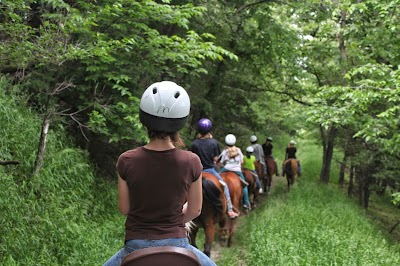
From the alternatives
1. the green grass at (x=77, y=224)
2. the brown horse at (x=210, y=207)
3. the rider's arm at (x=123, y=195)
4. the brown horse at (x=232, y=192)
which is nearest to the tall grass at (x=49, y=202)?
the green grass at (x=77, y=224)

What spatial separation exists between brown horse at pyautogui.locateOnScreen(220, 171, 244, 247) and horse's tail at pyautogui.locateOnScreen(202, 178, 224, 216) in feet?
4.78

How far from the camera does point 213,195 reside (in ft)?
23.3

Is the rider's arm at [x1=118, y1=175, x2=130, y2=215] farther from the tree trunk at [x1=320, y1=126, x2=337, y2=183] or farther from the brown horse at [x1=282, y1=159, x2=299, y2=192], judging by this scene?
the tree trunk at [x1=320, y1=126, x2=337, y2=183]

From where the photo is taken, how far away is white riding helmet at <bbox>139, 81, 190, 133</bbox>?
8.82ft

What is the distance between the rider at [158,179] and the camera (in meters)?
2.57

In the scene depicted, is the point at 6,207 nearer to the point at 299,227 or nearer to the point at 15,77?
the point at 15,77

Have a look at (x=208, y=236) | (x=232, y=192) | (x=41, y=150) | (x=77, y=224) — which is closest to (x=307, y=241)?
(x=208, y=236)

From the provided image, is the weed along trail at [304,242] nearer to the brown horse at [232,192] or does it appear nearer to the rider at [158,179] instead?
the brown horse at [232,192]

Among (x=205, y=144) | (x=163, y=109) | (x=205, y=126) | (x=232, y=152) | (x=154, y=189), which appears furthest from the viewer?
(x=232, y=152)

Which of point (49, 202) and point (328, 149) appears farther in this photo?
point (328, 149)

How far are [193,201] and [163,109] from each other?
2.19 feet

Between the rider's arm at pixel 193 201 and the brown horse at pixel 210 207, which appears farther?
the brown horse at pixel 210 207

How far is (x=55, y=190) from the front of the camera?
7.20 metres

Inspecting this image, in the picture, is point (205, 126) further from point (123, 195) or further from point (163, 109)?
point (123, 195)
